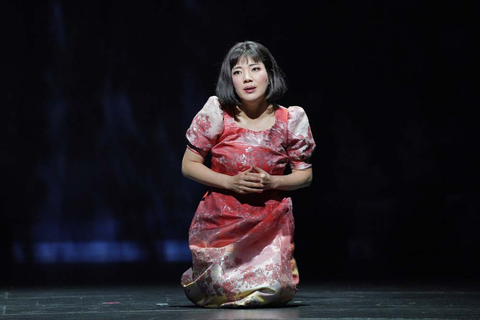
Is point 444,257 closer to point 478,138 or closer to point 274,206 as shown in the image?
point 478,138

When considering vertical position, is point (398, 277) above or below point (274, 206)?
below

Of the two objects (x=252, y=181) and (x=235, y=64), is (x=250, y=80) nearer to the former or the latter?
(x=235, y=64)

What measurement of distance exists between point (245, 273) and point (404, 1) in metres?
3.52

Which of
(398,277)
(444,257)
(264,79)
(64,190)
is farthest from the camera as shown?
(64,190)

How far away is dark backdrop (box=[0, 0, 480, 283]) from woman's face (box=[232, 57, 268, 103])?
266 centimetres

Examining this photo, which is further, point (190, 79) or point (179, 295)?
point (190, 79)

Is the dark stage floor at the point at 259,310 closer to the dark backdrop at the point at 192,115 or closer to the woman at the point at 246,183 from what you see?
the woman at the point at 246,183

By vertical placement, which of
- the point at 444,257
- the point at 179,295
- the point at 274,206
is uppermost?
the point at 274,206

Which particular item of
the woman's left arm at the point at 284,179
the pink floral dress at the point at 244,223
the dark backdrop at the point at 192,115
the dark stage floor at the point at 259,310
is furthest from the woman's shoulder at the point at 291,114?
the dark backdrop at the point at 192,115

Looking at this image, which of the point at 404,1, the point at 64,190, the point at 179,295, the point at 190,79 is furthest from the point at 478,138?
the point at 179,295

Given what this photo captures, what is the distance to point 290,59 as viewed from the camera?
16.7 feet

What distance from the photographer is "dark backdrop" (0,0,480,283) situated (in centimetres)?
495

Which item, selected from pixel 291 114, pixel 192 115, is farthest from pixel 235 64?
pixel 192 115

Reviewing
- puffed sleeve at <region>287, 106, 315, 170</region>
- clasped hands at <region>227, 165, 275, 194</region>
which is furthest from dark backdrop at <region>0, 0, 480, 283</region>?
clasped hands at <region>227, 165, 275, 194</region>
